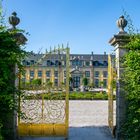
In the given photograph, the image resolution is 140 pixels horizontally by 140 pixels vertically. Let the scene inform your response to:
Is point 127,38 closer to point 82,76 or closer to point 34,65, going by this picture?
point 34,65

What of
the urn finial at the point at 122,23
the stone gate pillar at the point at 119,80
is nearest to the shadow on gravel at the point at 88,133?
the stone gate pillar at the point at 119,80

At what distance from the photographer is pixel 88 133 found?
11.4 metres

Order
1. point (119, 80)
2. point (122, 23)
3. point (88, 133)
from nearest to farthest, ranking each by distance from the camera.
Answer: point (119, 80) < point (122, 23) < point (88, 133)

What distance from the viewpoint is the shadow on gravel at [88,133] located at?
10680mm

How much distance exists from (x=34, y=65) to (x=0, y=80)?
269 cm

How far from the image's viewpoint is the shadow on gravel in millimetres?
10680

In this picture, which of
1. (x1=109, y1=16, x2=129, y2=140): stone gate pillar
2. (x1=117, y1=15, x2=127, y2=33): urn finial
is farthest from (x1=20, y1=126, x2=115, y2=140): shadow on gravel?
(x1=117, y1=15, x2=127, y2=33): urn finial

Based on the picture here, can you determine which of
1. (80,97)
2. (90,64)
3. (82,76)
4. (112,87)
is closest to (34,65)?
(112,87)

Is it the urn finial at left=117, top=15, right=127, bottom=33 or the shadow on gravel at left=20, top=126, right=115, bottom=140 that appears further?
the shadow on gravel at left=20, top=126, right=115, bottom=140

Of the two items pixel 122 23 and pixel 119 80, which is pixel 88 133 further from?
pixel 122 23

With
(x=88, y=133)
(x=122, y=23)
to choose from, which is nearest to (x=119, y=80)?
(x=122, y=23)

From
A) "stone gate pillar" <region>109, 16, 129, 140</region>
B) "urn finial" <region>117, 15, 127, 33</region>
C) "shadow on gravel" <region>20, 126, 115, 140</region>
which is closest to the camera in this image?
"stone gate pillar" <region>109, 16, 129, 140</region>

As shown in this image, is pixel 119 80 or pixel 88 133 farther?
pixel 88 133

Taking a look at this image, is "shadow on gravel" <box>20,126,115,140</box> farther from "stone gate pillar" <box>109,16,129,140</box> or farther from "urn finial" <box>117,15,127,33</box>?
"urn finial" <box>117,15,127,33</box>
